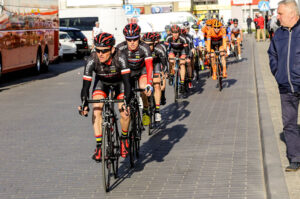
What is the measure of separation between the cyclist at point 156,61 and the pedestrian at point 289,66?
13.8 feet

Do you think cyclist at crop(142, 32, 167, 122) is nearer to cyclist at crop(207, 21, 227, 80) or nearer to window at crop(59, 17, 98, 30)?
cyclist at crop(207, 21, 227, 80)

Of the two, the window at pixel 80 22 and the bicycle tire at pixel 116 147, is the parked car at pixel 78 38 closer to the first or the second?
the window at pixel 80 22

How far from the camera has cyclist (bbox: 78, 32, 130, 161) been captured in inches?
288

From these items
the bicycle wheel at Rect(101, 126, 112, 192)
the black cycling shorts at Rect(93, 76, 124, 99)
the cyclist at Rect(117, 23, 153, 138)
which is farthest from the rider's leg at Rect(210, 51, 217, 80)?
the bicycle wheel at Rect(101, 126, 112, 192)

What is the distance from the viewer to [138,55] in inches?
408

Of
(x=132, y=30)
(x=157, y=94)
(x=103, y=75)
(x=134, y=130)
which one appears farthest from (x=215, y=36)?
(x=103, y=75)

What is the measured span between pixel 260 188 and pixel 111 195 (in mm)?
1523

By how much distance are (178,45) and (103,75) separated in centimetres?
831

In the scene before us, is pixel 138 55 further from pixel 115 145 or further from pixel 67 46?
pixel 67 46

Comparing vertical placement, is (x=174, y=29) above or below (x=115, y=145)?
above

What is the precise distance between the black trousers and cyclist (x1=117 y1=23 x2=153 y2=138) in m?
2.08

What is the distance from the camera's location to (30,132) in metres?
11.5

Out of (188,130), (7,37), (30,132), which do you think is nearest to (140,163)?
(188,130)

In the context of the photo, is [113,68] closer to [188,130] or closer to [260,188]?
[260,188]
